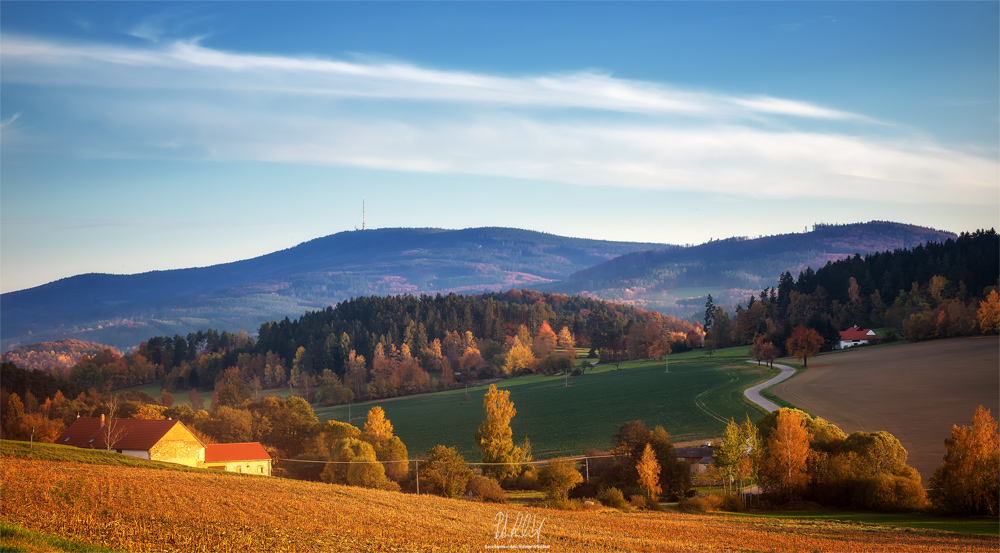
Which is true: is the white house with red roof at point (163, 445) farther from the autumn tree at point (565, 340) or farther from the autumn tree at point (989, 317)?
the autumn tree at point (565, 340)

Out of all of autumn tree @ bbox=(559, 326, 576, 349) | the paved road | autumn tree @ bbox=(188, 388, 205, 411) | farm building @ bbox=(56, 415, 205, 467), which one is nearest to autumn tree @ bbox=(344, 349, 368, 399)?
autumn tree @ bbox=(188, 388, 205, 411)

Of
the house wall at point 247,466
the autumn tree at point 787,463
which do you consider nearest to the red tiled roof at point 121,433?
the house wall at point 247,466

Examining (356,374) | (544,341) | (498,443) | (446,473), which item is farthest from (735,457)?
(544,341)

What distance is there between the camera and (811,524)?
30109mm

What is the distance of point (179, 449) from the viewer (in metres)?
49.2

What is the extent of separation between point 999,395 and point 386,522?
56853mm

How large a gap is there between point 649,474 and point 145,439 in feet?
110

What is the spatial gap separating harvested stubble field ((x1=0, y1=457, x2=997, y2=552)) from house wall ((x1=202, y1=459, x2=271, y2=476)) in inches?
636

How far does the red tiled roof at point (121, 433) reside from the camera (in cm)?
4900

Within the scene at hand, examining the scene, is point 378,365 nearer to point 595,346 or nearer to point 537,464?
point 595,346

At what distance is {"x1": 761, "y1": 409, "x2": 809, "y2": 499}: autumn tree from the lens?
130 feet

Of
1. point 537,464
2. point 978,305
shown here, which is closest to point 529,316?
point 978,305

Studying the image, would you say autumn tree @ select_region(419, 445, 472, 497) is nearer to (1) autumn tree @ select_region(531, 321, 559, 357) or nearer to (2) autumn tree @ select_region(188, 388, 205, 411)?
(2) autumn tree @ select_region(188, 388, 205, 411)

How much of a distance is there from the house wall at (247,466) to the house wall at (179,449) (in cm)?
104
